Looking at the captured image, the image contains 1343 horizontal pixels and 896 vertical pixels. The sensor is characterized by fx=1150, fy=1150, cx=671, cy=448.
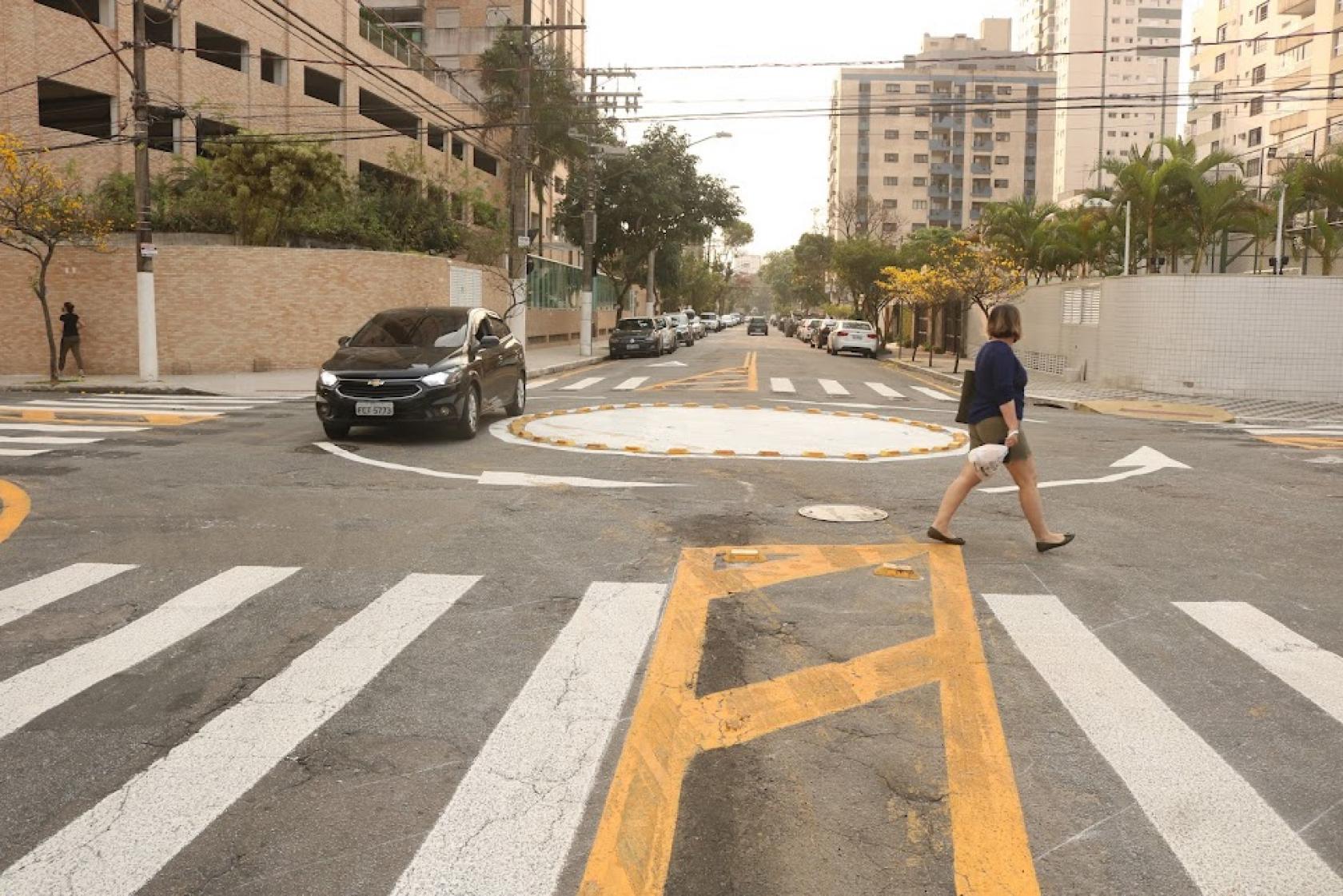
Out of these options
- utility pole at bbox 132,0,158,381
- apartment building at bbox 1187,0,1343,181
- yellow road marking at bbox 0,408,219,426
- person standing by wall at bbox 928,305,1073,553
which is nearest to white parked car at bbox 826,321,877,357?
apartment building at bbox 1187,0,1343,181

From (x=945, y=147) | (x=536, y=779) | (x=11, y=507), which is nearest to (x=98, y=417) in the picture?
(x=11, y=507)

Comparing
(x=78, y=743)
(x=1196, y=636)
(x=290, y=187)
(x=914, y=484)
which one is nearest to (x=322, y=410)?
(x=914, y=484)

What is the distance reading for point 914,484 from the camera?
10.7m

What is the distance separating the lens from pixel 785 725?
4.47m

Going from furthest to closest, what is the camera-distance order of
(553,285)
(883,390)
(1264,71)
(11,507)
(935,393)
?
(1264,71) < (553,285) < (883,390) < (935,393) < (11,507)

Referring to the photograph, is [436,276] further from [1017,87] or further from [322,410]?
[1017,87]

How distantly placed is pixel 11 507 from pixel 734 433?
27.0 feet

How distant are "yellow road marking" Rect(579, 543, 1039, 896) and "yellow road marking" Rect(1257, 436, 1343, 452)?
32.8ft

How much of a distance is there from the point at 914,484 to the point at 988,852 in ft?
24.4

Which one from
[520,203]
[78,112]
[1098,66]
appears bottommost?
[520,203]

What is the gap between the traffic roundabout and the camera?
12.9m

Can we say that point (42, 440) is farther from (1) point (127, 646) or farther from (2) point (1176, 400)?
(2) point (1176, 400)

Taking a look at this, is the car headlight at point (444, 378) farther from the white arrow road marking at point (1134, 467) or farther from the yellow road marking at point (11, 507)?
the white arrow road marking at point (1134, 467)

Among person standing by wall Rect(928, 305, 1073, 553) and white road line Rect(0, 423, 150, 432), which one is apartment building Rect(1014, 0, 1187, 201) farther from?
person standing by wall Rect(928, 305, 1073, 553)
